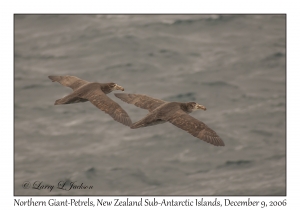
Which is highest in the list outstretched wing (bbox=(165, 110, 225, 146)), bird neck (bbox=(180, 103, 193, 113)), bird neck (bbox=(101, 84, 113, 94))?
bird neck (bbox=(101, 84, 113, 94))

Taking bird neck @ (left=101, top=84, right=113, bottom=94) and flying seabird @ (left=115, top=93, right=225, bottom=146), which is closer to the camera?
flying seabird @ (left=115, top=93, right=225, bottom=146)

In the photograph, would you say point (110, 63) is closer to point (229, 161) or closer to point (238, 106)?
point (238, 106)

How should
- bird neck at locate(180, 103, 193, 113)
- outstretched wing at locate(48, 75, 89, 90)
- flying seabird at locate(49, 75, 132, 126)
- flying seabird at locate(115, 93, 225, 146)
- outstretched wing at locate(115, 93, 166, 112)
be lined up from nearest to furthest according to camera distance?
flying seabird at locate(115, 93, 225, 146) → flying seabird at locate(49, 75, 132, 126) → bird neck at locate(180, 103, 193, 113) → outstretched wing at locate(115, 93, 166, 112) → outstretched wing at locate(48, 75, 89, 90)

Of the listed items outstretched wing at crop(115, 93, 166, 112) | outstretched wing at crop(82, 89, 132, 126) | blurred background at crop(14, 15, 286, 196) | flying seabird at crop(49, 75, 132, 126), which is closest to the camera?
outstretched wing at crop(82, 89, 132, 126)

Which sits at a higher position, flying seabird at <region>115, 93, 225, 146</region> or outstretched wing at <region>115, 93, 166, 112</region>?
outstretched wing at <region>115, 93, 166, 112</region>

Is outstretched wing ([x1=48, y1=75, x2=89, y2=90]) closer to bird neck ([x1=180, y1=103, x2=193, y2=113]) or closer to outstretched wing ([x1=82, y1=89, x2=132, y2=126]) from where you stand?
outstretched wing ([x1=82, y1=89, x2=132, y2=126])

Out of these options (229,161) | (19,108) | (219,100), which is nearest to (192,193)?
(229,161)

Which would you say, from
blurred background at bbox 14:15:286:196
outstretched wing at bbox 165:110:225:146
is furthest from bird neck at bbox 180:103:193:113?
blurred background at bbox 14:15:286:196

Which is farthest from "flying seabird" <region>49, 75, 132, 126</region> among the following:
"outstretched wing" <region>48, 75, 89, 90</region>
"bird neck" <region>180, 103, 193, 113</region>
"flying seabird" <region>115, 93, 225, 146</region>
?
"bird neck" <region>180, 103, 193, 113</region>
